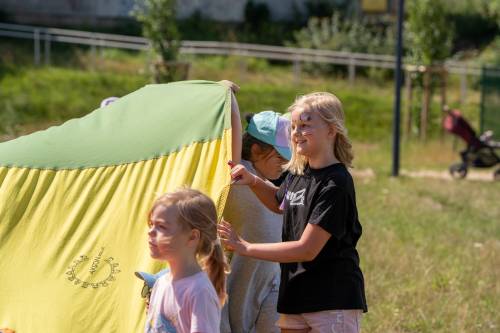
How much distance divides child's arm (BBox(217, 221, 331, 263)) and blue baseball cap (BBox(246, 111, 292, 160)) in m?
0.87

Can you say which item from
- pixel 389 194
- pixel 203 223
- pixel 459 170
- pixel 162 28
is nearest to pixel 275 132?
pixel 203 223

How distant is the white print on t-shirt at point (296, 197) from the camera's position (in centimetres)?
419

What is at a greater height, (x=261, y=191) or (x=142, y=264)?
(x=261, y=191)

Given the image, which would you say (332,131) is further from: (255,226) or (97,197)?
(97,197)

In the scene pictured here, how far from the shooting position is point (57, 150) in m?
5.32

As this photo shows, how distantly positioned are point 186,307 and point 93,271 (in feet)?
4.30

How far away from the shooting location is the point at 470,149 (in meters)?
15.5

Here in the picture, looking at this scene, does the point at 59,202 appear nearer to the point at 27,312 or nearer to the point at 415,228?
the point at 27,312

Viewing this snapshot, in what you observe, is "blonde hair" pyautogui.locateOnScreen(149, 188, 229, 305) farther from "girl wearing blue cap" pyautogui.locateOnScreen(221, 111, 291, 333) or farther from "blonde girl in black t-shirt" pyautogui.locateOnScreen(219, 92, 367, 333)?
"girl wearing blue cap" pyautogui.locateOnScreen(221, 111, 291, 333)

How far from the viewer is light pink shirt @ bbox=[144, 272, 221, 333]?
3.56m

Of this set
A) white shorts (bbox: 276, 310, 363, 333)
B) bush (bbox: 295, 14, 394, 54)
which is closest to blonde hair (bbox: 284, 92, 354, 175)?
white shorts (bbox: 276, 310, 363, 333)

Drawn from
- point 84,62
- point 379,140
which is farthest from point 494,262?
point 84,62

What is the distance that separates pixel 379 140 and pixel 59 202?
16.1 meters

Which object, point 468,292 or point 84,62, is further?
point 84,62
